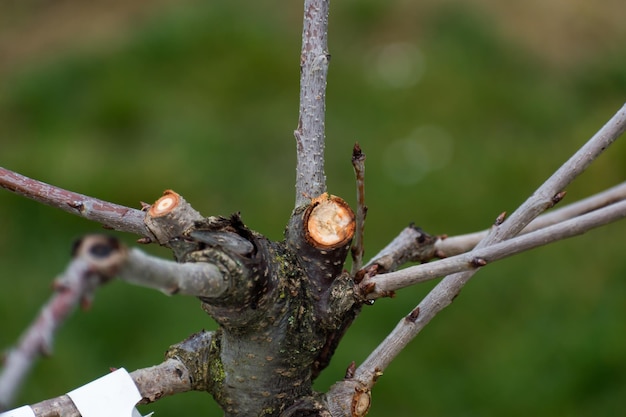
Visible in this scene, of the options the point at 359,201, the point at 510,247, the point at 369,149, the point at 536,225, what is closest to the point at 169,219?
the point at 359,201

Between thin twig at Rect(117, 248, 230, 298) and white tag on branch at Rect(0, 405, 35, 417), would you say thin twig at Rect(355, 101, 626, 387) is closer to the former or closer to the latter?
thin twig at Rect(117, 248, 230, 298)

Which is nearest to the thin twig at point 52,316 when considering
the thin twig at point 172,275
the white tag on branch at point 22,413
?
the thin twig at point 172,275

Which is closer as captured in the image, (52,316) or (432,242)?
(52,316)

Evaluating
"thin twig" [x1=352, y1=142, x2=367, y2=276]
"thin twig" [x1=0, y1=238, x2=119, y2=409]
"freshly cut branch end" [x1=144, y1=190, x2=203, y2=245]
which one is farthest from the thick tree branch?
"thin twig" [x1=0, y1=238, x2=119, y2=409]

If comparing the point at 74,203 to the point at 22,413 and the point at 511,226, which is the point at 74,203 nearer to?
the point at 22,413

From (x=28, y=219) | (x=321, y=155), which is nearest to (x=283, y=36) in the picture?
(x=28, y=219)

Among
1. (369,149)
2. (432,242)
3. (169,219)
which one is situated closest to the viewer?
(169,219)

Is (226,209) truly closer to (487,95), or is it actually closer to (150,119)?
(150,119)
